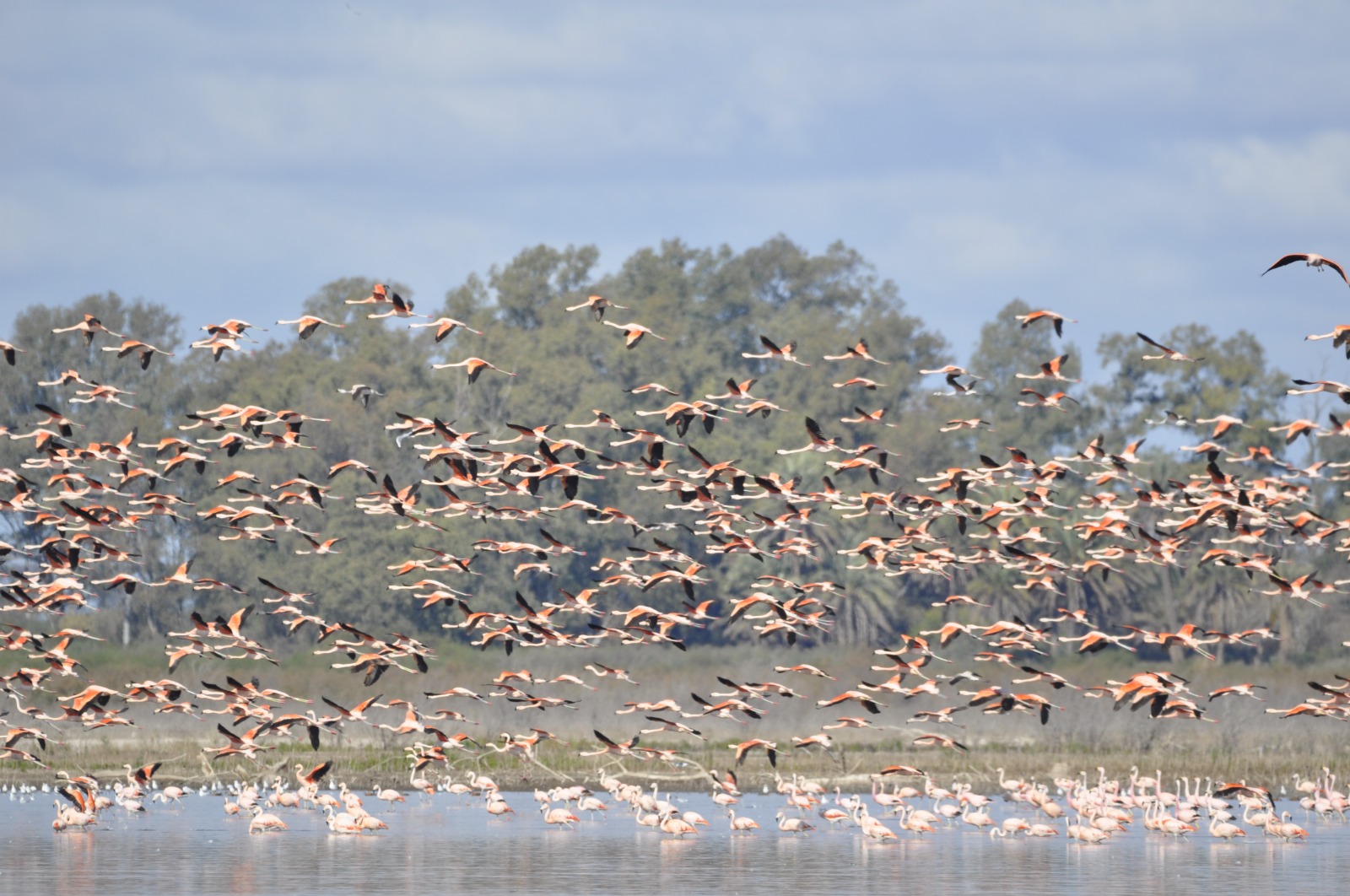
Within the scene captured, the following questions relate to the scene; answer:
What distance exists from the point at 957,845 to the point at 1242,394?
50.2 metres

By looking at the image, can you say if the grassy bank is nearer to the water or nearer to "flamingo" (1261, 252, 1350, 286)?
the water

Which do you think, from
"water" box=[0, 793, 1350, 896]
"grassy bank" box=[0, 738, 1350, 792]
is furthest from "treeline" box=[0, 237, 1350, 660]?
"water" box=[0, 793, 1350, 896]

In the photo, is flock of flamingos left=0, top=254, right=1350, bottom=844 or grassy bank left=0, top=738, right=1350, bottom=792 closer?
flock of flamingos left=0, top=254, right=1350, bottom=844

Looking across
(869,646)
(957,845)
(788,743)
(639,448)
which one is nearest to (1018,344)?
(639,448)

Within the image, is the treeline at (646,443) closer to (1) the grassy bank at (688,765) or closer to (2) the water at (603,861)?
(1) the grassy bank at (688,765)

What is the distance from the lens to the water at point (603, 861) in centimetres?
2550

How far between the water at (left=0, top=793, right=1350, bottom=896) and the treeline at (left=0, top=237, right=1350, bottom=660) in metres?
25.6

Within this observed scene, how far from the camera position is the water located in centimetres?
2550

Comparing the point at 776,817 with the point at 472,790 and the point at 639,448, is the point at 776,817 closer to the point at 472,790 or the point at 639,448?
the point at 472,790

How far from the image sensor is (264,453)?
74375 mm

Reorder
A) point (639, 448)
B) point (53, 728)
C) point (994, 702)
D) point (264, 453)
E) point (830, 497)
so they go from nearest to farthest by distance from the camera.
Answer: point (994, 702), point (830, 497), point (53, 728), point (264, 453), point (639, 448)

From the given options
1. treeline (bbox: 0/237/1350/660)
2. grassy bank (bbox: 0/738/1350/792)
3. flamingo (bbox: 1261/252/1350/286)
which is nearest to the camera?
flamingo (bbox: 1261/252/1350/286)

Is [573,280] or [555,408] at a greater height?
[573,280]

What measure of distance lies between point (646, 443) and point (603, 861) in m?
35.9
